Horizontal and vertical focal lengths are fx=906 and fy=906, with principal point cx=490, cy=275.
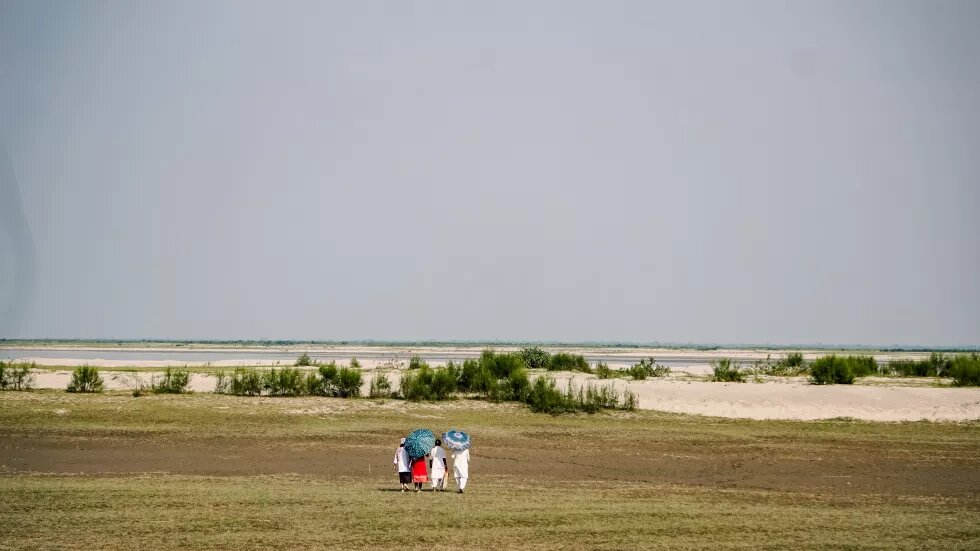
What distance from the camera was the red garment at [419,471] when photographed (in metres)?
20.0

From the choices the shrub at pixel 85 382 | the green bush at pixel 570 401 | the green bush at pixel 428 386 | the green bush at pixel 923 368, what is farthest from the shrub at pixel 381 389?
the green bush at pixel 923 368

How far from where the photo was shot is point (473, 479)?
2219cm

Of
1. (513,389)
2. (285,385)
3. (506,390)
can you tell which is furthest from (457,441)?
(285,385)

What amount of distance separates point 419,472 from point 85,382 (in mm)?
25391

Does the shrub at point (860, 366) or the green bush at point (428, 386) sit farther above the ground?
the shrub at point (860, 366)

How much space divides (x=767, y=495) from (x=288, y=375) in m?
25.1

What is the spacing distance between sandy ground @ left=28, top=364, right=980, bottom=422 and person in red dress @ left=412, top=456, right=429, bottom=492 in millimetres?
20378

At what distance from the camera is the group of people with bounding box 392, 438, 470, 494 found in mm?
19641

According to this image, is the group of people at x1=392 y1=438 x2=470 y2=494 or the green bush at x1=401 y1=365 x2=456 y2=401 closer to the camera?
the group of people at x1=392 y1=438 x2=470 y2=494

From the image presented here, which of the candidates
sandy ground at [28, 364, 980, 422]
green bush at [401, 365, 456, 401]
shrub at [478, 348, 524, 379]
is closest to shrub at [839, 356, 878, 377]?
sandy ground at [28, 364, 980, 422]

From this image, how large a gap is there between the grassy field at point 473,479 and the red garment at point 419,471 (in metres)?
0.66

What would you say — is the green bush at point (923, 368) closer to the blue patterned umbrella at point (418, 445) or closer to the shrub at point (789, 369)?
the shrub at point (789, 369)

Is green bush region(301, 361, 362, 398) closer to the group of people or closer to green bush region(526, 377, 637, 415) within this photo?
green bush region(526, 377, 637, 415)

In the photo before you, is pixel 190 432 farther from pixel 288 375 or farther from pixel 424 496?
pixel 424 496
